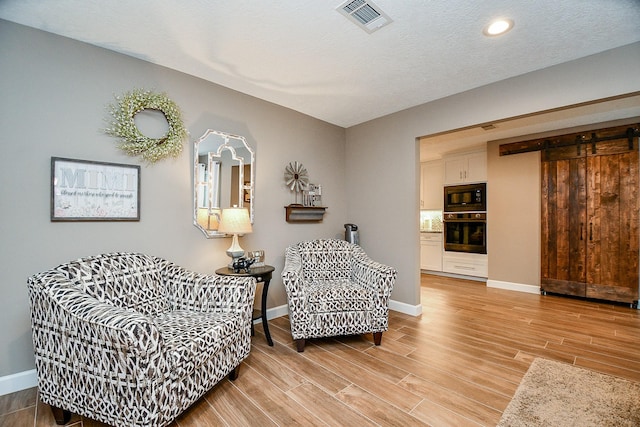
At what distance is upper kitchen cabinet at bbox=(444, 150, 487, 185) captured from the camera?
5.21 meters

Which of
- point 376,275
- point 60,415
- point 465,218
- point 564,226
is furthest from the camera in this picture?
point 465,218

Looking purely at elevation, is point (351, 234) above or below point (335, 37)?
below

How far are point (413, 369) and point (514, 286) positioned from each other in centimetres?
352

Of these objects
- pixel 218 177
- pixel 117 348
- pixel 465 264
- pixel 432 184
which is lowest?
pixel 465 264

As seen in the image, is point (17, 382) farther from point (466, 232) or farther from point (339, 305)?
point (466, 232)

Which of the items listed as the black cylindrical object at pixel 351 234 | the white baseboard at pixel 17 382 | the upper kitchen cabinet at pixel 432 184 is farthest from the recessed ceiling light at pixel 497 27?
the white baseboard at pixel 17 382

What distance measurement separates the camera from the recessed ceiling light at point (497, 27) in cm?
201

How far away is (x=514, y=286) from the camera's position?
4695 mm

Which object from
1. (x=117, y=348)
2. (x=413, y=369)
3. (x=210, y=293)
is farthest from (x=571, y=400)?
(x=117, y=348)

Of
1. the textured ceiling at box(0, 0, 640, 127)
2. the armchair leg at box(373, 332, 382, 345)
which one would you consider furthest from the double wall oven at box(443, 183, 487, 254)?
the armchair leg at box(373, 332, 382, 345)

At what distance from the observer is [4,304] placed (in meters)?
1.92

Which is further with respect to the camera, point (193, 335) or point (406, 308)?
point (406, 308)

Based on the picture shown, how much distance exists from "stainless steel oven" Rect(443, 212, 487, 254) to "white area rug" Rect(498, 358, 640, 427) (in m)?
3.16

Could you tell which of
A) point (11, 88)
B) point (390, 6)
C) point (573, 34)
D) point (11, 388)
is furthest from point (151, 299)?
point (573, 34)
